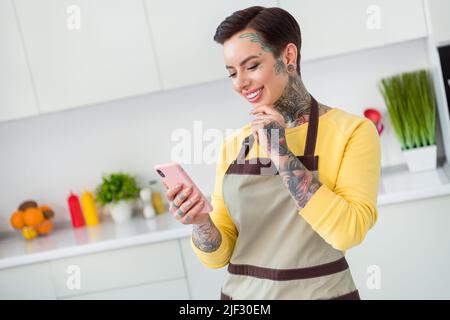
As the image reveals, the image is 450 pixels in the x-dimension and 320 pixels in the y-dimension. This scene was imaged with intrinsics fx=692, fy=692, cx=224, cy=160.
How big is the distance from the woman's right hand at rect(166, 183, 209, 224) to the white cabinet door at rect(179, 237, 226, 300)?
60.2 inches

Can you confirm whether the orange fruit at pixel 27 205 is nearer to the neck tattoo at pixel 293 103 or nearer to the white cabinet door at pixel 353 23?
the white cabinet door at pixel 353 23

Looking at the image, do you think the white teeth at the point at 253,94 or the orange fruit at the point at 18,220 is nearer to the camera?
the white teeth at the point at 253,94

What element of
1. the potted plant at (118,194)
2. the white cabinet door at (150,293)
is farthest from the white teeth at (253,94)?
the potted plant at (118,194)

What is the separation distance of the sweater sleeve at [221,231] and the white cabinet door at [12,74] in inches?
74.1

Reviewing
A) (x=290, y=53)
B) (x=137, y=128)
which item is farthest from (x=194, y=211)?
(x=137, y=128)

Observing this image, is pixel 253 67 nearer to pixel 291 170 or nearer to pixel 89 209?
Result: pixel 291 170

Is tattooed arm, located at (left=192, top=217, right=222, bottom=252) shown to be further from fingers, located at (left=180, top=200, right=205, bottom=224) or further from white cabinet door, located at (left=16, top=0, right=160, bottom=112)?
white cabinet door, located at (left=16, top=0, right=160, bottom=112)

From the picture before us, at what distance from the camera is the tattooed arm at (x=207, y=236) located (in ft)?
5.24

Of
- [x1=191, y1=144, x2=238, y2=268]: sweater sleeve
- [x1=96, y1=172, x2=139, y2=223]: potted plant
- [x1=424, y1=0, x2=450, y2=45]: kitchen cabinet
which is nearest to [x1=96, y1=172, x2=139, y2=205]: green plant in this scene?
[x1=96, y1=172, x2=139, y2=223]: potted plant

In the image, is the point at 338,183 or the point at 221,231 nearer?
the point at 338,183

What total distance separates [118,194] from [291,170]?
2200 millimetres

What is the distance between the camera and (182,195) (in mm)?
1530

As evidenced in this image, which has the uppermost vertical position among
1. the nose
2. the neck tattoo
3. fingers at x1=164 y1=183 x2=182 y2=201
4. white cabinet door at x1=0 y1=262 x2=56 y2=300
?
the nose

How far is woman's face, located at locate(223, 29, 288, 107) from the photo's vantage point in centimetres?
156
